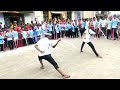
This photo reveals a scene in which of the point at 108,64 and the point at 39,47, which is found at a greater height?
the point at 39,47

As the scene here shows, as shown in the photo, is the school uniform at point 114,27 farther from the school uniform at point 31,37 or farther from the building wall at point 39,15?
the building wall at point 39,15

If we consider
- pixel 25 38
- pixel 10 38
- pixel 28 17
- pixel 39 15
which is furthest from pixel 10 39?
pixel 39 15

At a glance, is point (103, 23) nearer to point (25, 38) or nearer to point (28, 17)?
point (25, 38)

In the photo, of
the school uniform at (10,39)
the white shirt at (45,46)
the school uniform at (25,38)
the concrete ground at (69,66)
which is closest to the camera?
the white shirt at (45,46)

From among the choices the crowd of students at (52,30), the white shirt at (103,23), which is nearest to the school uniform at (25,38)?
the crowd of students at (52,30)

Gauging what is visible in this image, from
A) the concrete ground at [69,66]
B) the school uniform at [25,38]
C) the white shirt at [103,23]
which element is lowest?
the concrete ground at [69,66]

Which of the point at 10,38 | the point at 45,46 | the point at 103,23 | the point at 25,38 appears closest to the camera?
the point at 45,46

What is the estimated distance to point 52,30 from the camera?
1753cm

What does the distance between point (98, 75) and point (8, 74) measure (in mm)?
3122

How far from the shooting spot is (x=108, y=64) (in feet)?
28.0

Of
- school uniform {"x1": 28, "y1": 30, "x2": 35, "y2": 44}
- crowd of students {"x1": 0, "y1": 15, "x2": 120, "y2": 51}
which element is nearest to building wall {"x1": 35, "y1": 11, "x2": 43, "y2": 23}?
crowd of students {"x1": 0, "y1": 15, "x2": 120, "y2": 51}

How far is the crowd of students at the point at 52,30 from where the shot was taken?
13367 millimetres
